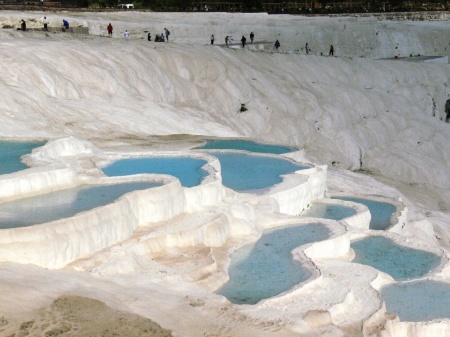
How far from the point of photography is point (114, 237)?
1067cm

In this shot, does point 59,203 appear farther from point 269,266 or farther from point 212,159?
point 212,159

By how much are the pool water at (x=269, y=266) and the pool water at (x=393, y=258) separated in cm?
69

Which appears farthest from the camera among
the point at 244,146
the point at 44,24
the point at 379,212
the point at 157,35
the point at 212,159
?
the point at 157,35

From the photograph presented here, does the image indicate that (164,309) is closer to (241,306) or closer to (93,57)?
(241,306)

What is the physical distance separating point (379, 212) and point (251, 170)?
284cm

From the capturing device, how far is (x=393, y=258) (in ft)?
42.4

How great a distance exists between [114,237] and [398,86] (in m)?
23.9

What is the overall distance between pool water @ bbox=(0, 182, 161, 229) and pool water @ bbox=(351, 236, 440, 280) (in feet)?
10.6

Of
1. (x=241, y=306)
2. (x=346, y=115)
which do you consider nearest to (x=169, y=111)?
(x=346, y=115)

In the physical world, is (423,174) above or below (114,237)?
below

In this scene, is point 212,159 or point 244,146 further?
point 244,146

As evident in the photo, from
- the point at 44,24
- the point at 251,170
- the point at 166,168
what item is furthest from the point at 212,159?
the point at 44,24

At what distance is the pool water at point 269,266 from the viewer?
10294 millimetres

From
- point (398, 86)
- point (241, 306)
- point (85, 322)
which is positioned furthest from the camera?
point (398, 86)
